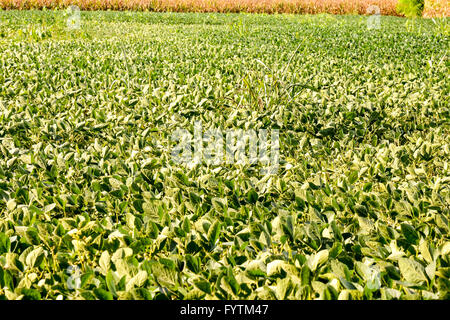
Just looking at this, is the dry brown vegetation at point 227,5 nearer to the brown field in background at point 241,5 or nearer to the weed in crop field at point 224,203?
the brown field in background at point 241,5

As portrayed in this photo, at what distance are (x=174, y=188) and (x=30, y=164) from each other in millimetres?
993

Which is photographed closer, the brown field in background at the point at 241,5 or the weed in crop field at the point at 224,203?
the weed in crop field at the point at 224,203

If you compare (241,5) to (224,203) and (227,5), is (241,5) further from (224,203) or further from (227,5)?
(224,203)

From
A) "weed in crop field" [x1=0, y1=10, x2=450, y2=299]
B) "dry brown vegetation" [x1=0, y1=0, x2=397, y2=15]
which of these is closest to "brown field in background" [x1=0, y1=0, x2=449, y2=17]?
Answer: "dry brown vegetation" [x1=0, y1=0, x2=397, y2=15]

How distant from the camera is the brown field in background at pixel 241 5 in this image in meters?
24.0

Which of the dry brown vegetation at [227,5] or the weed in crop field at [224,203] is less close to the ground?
the dry brown vegetation at [227,5]

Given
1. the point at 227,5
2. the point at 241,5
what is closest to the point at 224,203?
the point at 227,5

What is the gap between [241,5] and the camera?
1059 inches

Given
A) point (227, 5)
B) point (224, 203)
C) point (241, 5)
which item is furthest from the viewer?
point (241, 5)

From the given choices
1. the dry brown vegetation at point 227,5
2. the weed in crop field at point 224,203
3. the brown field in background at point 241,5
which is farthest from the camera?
the brown field in background at point 241,5

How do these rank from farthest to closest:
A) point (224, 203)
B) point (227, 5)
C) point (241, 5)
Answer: point (241, 5)
point (227, 5)
point (224, 203)

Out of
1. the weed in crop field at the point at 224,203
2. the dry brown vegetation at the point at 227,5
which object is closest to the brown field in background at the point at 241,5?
the dry brown vegetation at the point at 227,5

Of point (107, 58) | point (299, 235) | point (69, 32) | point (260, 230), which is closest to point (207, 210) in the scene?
point (260, 230)
